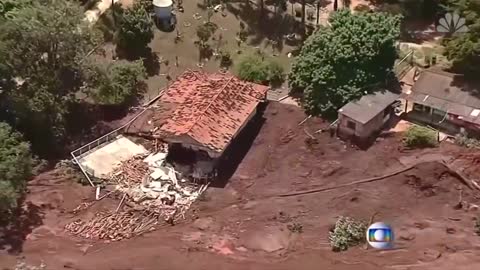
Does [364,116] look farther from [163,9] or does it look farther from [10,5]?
[10,5]

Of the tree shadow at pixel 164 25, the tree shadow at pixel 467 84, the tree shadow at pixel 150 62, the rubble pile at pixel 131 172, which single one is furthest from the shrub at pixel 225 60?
the tree shadow at pixel 467 84

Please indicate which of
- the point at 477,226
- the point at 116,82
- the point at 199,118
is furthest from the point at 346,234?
the point at 116,82

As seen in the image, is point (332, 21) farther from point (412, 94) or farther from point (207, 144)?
point (207, 144)

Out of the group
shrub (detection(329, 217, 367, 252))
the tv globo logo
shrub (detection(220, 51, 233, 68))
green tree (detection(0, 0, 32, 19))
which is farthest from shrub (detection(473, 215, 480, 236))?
green tree (detection(0, 0, 32, 19))

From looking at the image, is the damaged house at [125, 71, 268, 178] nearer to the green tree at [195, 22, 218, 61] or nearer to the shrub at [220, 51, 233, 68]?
the shrub at [220, 51, 233, 68]

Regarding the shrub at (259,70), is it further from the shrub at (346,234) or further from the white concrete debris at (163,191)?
the shrub at (346,234)

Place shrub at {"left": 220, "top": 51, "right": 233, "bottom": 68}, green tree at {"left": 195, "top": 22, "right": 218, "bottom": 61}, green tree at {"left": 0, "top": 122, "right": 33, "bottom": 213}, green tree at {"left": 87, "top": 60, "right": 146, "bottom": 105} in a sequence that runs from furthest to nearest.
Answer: green tree at {"left": 195, "top": 22, "right": 218, "bottom": 61}, shrub at {"left": 220, "top": 51, "right": 233, "bottom": 68}, green tree at {"left": 87, "top": 60, "right": 146, "bottom": 105}, green tree at {"left": 0, "top": 122, "right": 33, "bottom": 213}
